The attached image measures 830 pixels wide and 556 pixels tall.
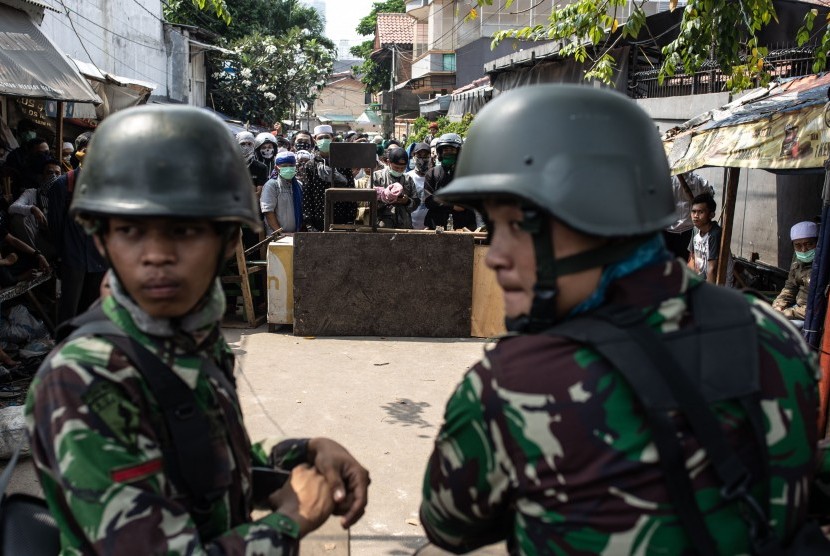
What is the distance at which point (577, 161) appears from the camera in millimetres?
1369

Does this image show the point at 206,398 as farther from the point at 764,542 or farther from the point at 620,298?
the point at 764,542

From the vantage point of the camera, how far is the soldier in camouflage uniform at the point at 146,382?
4.19 feet

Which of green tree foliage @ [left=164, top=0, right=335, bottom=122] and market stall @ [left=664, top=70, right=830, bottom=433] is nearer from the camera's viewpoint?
market stall @ [left=664, top=70, right=830, bottom=433]

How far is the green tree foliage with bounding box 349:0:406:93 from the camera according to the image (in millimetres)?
58000

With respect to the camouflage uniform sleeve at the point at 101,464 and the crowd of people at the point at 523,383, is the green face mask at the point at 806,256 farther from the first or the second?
the camouflage uniform sleeve at the point at 101,464

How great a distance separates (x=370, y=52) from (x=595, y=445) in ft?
217

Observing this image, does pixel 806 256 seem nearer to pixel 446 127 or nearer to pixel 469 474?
pixel 469 474

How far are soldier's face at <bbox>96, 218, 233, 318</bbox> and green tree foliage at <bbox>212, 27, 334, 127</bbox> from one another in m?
30.6

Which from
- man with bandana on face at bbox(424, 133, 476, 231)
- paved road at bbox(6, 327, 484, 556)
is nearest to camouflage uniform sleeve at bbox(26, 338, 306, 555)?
paved road at bbox(6, 327, 484, 556)

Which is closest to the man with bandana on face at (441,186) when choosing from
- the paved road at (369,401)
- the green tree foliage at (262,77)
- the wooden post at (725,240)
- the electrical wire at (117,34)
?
the paved road at (369,401)

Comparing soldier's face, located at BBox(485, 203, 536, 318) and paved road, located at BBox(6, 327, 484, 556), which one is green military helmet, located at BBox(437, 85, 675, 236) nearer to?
soldier's face, located at BBox(485, 203, 536, 318)

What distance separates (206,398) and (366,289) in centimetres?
591

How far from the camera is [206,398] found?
1487 mm

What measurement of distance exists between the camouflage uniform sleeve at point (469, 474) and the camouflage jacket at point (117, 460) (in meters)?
0.28
